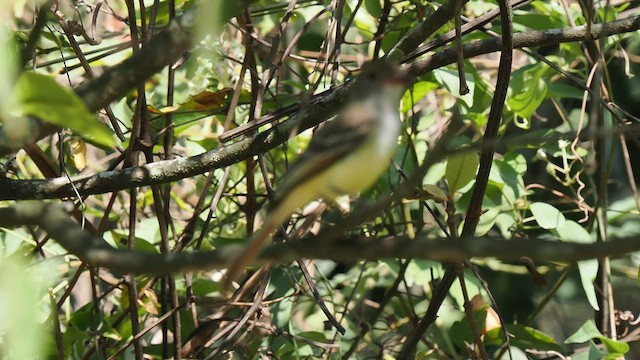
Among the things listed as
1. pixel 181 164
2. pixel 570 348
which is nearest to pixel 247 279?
pixel 181 164

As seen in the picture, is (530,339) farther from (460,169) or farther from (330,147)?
(330,147)

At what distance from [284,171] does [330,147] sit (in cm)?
132

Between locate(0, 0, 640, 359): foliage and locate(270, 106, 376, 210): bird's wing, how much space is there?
77 mm

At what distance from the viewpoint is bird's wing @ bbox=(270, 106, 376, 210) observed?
100 centimetres

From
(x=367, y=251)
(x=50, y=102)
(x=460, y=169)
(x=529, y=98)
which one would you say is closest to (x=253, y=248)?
(x=367, y=251)

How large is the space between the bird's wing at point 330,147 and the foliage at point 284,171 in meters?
0.08

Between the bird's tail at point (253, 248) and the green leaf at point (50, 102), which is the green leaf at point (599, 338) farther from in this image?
the green leaf at point (50, 102)

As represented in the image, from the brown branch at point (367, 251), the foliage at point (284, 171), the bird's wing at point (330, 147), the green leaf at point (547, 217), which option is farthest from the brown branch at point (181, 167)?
the green leaf at point (547, 217)

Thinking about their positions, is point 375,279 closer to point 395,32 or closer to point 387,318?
point 387,318

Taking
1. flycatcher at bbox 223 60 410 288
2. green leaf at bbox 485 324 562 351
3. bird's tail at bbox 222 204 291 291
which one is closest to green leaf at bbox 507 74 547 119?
green leaf at bbox 485 324 562 351

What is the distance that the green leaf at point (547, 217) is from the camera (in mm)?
1992

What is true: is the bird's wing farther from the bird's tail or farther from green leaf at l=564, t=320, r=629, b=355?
green leaf at l=564, t=320, r=629, b=355

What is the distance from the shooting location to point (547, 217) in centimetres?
201

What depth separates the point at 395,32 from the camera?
2.18 meters
